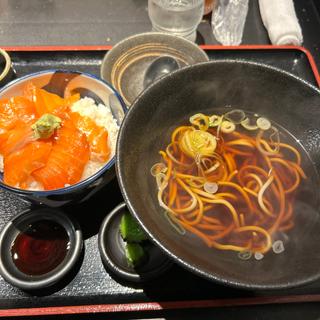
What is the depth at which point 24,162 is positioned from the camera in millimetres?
1509

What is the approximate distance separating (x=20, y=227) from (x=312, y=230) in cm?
123

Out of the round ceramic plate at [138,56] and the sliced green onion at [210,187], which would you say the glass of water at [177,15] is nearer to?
the round ceramic plate at [138,56]

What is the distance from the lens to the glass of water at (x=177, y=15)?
2302 mm

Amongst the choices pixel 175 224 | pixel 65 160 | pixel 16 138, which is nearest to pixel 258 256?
pixel 175 224

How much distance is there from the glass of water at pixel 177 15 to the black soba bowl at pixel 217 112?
1026 millimetres

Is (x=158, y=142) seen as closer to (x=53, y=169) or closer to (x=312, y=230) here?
(x=53, y=169)

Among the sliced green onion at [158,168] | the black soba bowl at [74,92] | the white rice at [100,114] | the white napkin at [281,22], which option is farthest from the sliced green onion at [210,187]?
the white napkin at [281,22]

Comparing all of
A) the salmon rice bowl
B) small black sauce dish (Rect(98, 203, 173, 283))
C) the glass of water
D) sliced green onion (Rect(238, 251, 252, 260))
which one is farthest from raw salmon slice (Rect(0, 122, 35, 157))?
the glass of water

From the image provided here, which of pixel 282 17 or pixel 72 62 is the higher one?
pixel 282 17

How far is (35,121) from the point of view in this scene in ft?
5.46

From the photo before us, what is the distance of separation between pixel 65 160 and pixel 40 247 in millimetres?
396

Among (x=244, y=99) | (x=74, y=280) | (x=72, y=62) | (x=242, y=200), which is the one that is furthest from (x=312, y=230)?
(x=72, y=62)

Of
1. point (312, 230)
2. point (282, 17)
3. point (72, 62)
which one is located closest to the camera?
point (312, 230)

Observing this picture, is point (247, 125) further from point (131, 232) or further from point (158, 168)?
point (131, 232)
